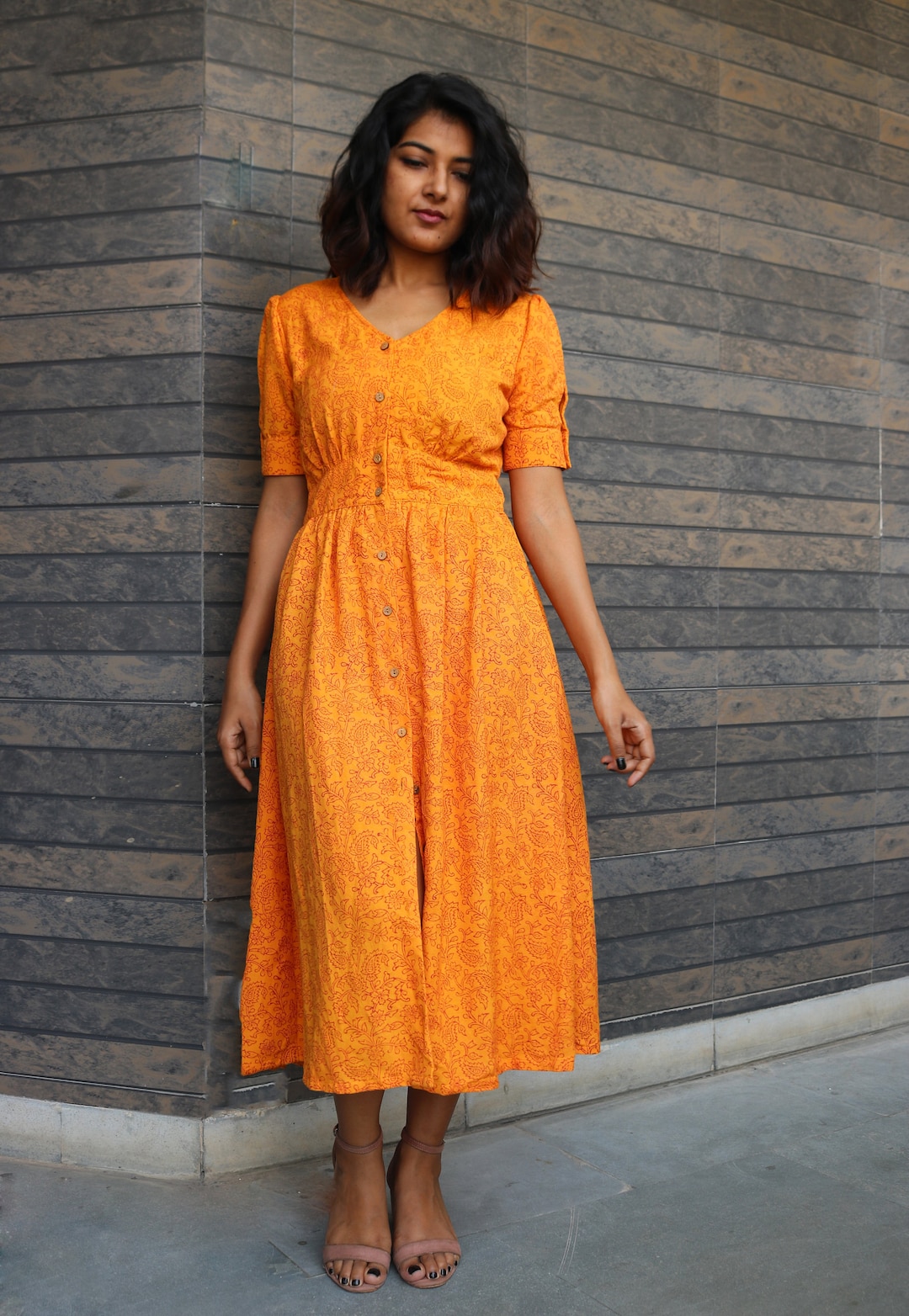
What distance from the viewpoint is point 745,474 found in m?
2.94

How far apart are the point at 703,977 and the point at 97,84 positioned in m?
2.30

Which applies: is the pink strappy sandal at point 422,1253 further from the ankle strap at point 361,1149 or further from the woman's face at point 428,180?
the woman's face at point 428,180

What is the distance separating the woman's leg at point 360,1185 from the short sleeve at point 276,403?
107 cm

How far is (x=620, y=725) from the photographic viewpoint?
205 cm

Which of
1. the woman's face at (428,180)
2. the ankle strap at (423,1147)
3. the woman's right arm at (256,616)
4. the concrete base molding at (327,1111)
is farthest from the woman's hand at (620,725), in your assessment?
the concrete base molding at (327,1111)

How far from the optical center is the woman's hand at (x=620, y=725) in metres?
2.05

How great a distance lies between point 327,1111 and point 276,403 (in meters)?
1.36

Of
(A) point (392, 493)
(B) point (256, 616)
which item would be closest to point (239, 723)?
(B) point (256, 616)

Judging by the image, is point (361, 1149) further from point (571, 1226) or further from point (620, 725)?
point (620, 725)

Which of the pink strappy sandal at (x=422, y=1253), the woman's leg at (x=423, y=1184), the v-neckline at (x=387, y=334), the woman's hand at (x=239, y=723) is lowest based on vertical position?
the pink strappy sandal at (x=422, y=1253)

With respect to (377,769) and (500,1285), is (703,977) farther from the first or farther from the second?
(377,769)

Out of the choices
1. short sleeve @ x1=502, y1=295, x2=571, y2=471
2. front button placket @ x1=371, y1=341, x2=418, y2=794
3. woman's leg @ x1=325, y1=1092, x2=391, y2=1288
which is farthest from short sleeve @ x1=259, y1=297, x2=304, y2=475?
woman's leg @ x1=325, y1=1092, x2=391, y2=1288

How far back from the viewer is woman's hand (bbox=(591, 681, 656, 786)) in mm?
2049

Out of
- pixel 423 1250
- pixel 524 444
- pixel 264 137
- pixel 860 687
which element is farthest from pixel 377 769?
pixel 860 687
